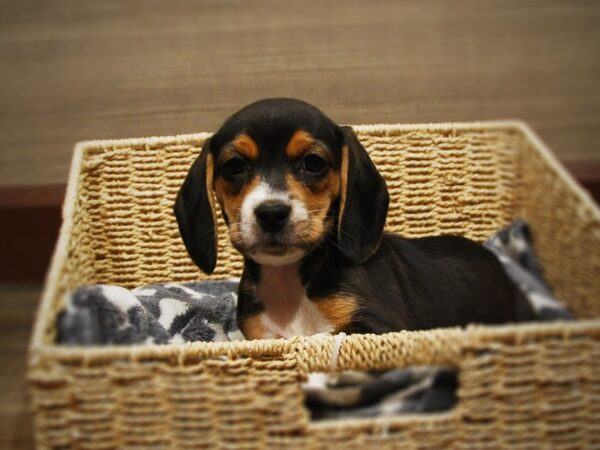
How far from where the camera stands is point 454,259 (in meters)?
2.08

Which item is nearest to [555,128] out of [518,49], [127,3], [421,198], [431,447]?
[518,49]

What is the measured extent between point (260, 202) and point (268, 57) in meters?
0.35

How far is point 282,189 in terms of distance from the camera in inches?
61.6

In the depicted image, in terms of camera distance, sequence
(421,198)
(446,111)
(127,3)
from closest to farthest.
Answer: (127,3) < (446,111) < (421,198)

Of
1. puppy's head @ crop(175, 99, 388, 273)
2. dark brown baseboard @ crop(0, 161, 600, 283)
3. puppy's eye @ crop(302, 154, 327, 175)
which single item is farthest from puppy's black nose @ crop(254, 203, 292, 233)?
dark brown baseboard @ crop(0, 161, 600, 283)

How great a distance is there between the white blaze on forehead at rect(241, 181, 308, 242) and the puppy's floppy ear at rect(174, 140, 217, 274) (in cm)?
22

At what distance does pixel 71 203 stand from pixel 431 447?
3.68 feet

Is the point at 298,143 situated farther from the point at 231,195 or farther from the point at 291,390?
the point at 291,390

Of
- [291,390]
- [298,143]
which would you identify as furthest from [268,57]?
[291,390]

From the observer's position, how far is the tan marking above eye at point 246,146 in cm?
162

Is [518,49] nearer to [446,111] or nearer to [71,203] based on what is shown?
[446,111]

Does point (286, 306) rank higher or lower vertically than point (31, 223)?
lower

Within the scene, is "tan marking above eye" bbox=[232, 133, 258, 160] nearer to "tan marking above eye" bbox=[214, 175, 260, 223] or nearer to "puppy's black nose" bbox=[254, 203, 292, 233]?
"tan marking above eye" bbox=[214, 175, 260, 223]

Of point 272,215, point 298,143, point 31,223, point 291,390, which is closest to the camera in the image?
point 291,390
